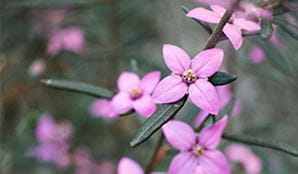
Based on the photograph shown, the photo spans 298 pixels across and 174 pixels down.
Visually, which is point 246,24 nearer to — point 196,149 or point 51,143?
point 196,149

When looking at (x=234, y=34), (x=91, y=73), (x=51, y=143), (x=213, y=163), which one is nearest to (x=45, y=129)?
(x=51, y=143)

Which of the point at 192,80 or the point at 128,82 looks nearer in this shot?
the point at 192,80

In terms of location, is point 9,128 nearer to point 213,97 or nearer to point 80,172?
point 80,172

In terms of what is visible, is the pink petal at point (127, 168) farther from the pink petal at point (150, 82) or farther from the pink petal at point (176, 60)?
the pink petal at point (176, 60)

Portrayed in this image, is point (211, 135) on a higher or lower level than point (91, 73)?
higher

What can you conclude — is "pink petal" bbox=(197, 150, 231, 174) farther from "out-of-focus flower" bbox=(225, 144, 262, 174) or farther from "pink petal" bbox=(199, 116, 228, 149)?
"out-of-focus flower" bbox=(225, 144, 262, 174)

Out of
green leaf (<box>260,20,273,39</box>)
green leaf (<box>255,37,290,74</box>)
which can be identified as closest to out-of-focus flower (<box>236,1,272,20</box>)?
green leaf (<box>260,20,273,39</box>)

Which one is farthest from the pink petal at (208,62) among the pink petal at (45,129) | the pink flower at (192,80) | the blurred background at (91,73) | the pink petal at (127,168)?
the pink petal at (45,129)

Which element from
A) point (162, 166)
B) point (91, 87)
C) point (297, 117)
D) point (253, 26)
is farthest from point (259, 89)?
point (253, 26)
